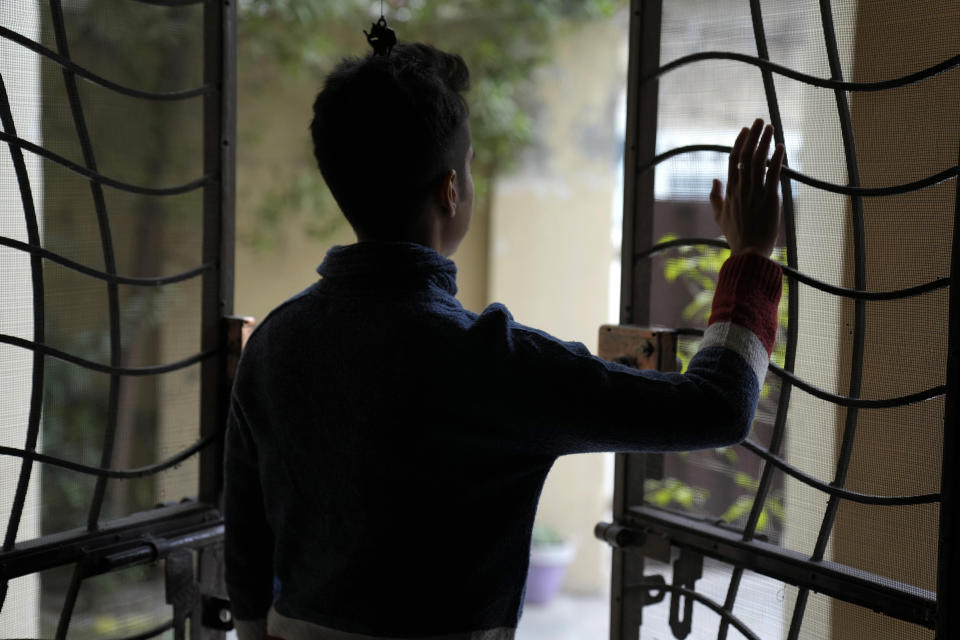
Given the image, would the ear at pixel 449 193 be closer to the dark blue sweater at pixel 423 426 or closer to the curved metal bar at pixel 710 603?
the dark blue sweater at pixel 423 426

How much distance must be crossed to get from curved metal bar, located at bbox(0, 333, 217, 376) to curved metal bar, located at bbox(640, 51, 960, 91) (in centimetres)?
84

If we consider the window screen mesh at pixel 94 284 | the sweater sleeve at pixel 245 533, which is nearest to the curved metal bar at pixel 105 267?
the window screen mesh at pixel 94 284

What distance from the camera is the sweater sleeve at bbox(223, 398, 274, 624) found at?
3.80ft

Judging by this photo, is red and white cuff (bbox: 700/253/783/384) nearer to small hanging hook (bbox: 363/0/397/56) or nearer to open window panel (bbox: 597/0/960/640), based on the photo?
open window panel (bbox: 597/0/960/640)

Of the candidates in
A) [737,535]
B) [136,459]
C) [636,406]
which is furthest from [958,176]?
[136,459]

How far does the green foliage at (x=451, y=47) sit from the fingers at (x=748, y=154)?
3257 millimetres

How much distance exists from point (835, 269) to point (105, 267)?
1059 millimetres

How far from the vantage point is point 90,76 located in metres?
1.32

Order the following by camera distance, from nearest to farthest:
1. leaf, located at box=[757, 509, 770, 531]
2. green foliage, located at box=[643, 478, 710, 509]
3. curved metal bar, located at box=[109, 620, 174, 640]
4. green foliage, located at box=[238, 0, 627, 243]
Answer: leaf, located at box=[757, 509, 770, 531]
green foliage, located at box=[643, 478, 710, 509]
curved metal bar, located at box=[109, 620, 174, 640]
green foliage, located at box=[238, 0, 627, 243]

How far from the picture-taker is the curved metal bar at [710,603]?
1271 mm

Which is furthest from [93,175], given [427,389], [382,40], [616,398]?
[616,398]

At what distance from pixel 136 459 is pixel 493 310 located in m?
0.98

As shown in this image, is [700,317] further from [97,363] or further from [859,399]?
[97,363]

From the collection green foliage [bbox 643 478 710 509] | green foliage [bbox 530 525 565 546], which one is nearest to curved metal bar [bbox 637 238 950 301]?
green foliage [bbox 643 478 710 509]
